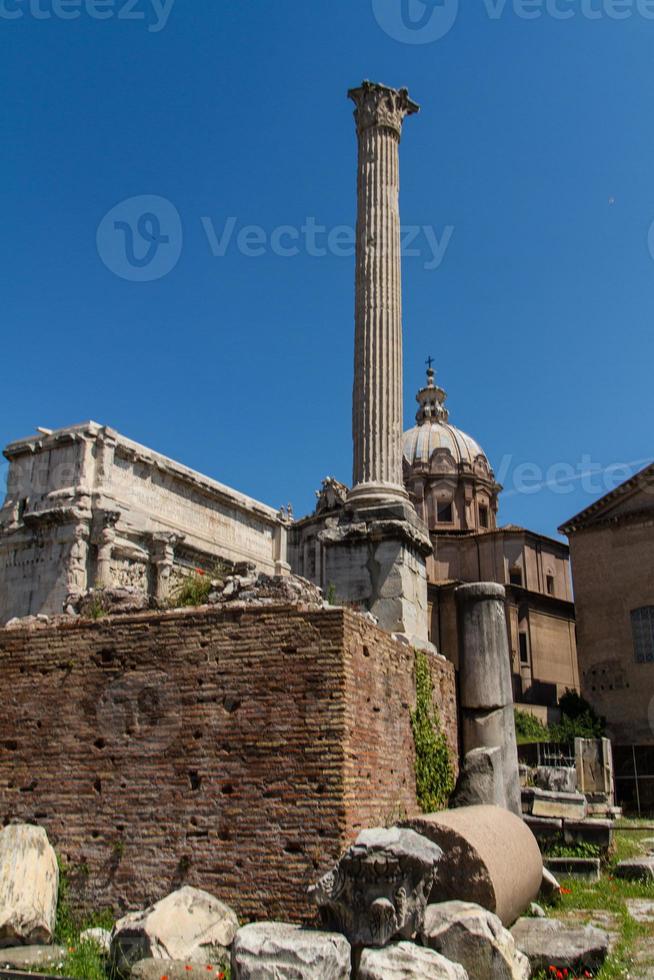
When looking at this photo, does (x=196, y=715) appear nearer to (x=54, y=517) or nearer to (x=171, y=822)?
(x=171, y=822)

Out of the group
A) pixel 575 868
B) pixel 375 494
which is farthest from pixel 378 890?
pixel 375 494

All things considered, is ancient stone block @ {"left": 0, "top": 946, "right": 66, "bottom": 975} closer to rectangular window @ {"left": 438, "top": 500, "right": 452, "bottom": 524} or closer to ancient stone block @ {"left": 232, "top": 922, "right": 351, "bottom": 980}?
ancient stone block @ {"left": 232, "top": 922, "right": 351, "bottom": 980}

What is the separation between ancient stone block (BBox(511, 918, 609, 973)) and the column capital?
13.5 meters

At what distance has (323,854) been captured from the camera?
7496 mm

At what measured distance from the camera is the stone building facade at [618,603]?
109 ft

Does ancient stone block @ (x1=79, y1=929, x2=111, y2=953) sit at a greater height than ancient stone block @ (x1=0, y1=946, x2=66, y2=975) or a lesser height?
greater

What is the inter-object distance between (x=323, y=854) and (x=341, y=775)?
625mm

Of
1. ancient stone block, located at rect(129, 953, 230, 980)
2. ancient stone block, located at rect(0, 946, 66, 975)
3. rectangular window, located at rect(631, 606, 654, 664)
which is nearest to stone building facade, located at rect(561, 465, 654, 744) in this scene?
rectangular window, located at rect(631, 606, 654, 664)

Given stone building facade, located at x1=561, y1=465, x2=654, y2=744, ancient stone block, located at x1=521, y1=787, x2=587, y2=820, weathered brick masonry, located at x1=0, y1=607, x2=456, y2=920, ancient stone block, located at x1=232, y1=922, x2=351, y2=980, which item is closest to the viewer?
ancient stone block, located at x1=232, y1=922, x2=351, y2=980

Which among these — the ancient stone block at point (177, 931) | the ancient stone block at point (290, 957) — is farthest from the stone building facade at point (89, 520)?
the ancient stone block at point (290, 957)

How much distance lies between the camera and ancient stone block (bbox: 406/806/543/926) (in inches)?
294

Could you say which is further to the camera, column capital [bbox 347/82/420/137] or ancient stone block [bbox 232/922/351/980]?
column capital [bbox 347/82/420/137]

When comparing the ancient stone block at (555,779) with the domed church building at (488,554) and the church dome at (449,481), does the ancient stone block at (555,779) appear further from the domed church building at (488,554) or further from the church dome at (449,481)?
the church dome at (449,481)

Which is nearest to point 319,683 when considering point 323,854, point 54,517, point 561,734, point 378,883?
point 323,854
